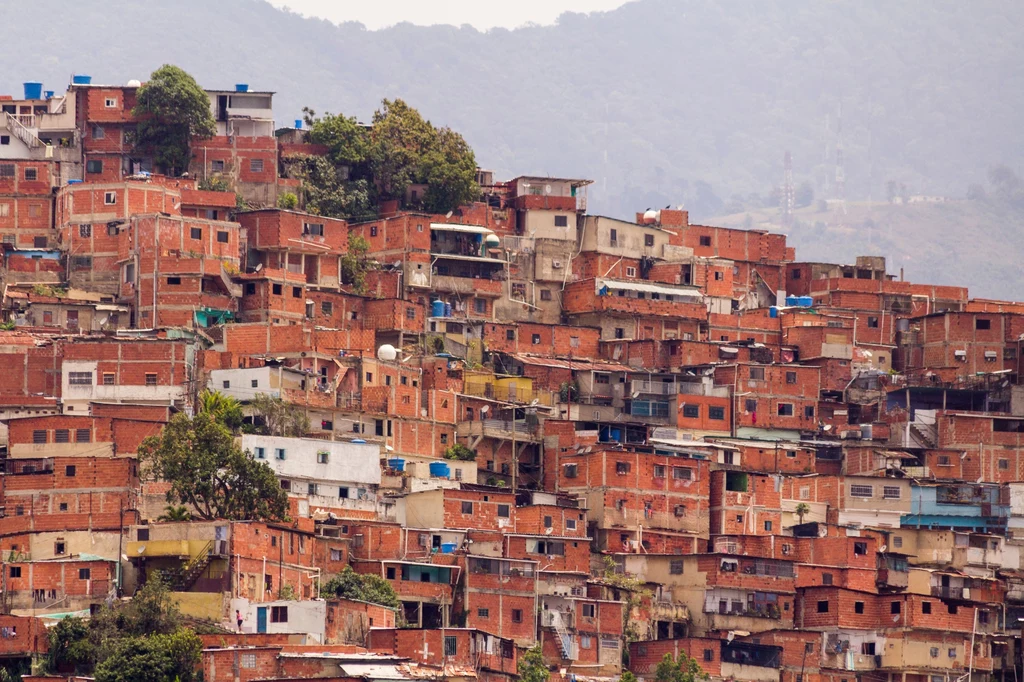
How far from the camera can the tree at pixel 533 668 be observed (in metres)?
51.4

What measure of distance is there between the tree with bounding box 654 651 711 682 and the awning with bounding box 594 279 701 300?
2088cm

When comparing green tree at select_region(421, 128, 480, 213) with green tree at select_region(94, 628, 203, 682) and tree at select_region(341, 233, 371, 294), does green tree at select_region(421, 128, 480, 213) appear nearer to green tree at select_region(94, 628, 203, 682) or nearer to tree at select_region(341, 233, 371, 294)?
tree at select_region(341, 233, 371, 294)

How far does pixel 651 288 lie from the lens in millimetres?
73938

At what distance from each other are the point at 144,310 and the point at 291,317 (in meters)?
4.33

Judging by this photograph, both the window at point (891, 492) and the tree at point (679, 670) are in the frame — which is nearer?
the tree at point (679, 670)

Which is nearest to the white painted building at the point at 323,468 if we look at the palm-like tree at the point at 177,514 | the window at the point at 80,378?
the palm-like tree at the point at 177,514

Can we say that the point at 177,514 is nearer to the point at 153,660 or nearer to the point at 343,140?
the point at 153,660

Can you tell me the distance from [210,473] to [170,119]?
22007mm

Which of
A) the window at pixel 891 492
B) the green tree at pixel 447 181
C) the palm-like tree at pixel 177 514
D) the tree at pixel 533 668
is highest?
the green tree at pixel 447 181

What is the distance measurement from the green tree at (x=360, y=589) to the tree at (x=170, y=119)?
2286 cm

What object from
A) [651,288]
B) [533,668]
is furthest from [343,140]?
[533,668]

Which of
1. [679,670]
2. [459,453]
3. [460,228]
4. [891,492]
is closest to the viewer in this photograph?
[679,670]

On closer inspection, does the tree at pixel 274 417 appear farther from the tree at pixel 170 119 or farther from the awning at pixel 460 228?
the tree at pixel 170 119

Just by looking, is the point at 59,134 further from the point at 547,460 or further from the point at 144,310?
the point at 547,460
